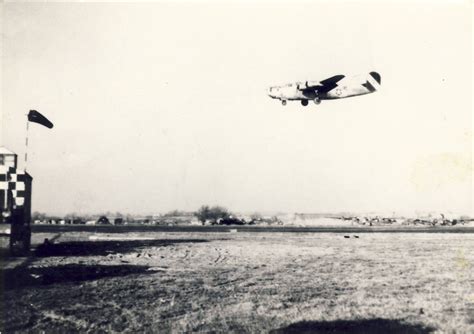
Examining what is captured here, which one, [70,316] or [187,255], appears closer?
[70,316]

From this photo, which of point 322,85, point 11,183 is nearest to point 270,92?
point 322,85

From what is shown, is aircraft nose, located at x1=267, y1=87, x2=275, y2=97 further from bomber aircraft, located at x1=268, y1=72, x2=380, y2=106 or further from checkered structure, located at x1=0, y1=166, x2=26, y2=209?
checkered structure, located at x1=0, y1=166, x2=26, y2=209

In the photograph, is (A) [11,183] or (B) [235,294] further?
(A) [11,183]

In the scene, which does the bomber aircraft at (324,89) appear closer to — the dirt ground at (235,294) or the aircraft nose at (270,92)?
the aircraft nose at (270,92)

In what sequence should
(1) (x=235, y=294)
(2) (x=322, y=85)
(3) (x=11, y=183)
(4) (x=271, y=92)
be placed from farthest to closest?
1. (4) (x=271, y=92)
2. (2) (x=322, y=85)
3. (3) (x=11, y=183)
4. (1) (x=235, y=294)

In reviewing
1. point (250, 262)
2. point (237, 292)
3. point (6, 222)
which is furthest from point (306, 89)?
point (6, 222)

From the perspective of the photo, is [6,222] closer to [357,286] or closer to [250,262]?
[250,262]

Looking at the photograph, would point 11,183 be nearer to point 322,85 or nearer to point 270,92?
point 270,92
